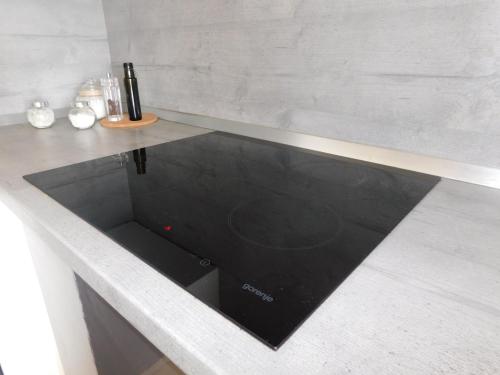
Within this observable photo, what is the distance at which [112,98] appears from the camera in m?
1.31

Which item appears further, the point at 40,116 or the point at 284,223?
the point at 40,116

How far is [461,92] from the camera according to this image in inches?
26.9

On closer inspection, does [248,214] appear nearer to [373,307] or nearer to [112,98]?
[373,307]

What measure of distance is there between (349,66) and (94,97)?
3.41ft

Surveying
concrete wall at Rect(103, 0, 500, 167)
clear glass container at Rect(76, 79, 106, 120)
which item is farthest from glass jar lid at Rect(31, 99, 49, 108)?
concrete wall at Rect(103, 0, 500, 167)

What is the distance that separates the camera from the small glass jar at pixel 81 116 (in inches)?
47.5

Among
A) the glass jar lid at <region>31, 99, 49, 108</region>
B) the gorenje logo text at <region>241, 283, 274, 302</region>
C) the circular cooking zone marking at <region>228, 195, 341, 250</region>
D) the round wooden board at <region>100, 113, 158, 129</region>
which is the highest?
the glass jar lid at <region>31, 99, 49, 108</region>

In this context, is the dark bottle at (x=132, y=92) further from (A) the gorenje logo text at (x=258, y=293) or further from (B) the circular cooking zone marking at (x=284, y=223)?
(A) the gorenje logo text at (x=258, y=293)

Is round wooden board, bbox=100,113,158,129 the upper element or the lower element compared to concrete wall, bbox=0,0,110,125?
lower

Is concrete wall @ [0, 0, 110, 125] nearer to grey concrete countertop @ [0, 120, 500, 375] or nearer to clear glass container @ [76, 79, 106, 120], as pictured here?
Answer: clear glass container @ [76, 79, 106, 120]

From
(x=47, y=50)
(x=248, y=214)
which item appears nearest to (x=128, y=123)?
(x=47, y=50)

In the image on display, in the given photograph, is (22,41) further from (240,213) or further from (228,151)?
(240,213)

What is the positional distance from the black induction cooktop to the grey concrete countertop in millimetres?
19

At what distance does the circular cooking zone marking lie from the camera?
535 mm
